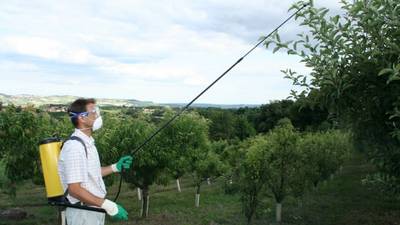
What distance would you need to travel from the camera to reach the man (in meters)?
5.45

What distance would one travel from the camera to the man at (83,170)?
5.45 metres

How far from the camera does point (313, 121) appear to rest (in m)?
94.9

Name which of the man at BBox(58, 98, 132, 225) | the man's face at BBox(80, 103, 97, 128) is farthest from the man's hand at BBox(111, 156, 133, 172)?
the man's face at BBox(80, 103, 97, 128)

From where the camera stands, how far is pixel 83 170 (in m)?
5.53

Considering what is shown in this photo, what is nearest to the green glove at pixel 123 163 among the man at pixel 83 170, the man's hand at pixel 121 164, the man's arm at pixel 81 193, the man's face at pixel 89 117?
the man's hand at pixel 121 164

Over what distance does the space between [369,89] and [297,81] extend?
89 cm

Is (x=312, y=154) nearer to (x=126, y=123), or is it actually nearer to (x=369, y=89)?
(x=126, y=123)

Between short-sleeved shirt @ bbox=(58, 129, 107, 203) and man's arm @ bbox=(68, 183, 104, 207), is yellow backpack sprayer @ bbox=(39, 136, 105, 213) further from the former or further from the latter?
man's arm @ bbox=(68, 183, 104, 207)

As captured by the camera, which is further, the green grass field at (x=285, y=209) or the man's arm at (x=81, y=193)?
the green grass field at (x=285, y=209)

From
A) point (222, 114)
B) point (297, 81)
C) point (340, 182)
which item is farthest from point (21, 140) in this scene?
point (222, 114)

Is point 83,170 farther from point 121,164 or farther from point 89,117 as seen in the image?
point 121,164

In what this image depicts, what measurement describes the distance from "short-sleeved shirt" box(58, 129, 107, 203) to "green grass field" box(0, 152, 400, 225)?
1629 cm

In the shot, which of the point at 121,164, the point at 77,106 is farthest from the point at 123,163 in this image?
the point at 77,106

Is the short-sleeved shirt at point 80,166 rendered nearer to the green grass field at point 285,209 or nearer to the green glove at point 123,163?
the green glove at point 123,163
